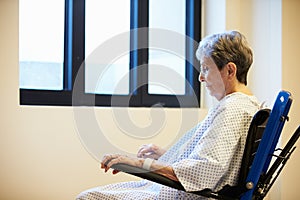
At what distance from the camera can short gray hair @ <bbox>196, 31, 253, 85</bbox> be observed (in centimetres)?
162

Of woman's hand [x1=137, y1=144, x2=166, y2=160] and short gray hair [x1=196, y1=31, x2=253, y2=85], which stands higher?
short gray hair [x1=196, y1=31, x2=253, y2=85]

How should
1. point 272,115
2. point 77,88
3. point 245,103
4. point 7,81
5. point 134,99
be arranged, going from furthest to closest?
point 134,99 → point 77,88 → point 7,81 → point 245,103 → point 272,115

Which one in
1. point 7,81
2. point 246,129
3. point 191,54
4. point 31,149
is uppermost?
point 191,54

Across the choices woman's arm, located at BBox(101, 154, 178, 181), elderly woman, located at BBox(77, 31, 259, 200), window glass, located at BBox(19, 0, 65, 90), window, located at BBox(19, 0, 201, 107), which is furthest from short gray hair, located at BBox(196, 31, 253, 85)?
window glass, located at BBox(19, 0, 65, 90)

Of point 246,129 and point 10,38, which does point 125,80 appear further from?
point 246,129

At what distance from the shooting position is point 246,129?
60.9 inches

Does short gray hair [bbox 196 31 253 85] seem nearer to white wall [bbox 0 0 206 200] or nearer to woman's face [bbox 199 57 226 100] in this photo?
woman's face [bbox 199 57 226 100]

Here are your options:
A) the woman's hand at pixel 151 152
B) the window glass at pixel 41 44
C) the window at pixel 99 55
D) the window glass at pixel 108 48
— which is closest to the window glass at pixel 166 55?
the window at pixel 99 55

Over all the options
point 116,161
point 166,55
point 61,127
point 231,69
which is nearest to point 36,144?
point 61,127

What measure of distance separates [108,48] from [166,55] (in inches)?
17.8

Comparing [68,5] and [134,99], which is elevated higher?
[68,5]

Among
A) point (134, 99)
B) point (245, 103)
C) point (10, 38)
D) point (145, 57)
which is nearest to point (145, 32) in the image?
point (145, 57)

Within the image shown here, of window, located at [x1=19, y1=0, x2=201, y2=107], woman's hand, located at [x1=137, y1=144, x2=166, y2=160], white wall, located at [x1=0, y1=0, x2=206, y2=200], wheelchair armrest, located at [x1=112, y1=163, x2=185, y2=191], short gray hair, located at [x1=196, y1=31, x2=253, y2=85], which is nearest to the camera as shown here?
wheelchair armrest, located at [x1=112, y1=163, x2=185, y2=191]

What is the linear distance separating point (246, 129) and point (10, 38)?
70.4 inches
